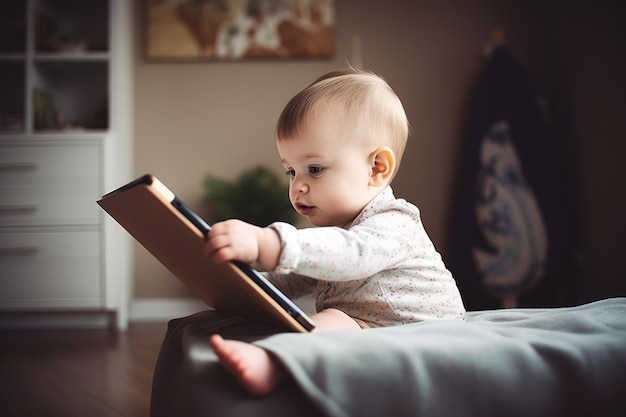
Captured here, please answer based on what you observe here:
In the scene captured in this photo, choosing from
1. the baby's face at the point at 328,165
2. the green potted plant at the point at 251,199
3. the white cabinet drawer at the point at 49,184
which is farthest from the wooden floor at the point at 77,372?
the green potted plant at the point at 251,199

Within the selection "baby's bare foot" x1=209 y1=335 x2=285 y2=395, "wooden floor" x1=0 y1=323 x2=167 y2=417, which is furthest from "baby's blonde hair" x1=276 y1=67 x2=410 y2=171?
"wooden floor" x1=0 y1=323 x2=167 y2=417

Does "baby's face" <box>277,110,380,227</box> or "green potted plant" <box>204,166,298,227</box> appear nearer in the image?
"baby's face" <box>277,110,380,227</box>

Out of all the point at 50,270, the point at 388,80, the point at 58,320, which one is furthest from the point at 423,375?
the point at 388,80

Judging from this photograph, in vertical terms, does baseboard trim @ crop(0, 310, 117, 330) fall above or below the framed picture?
below

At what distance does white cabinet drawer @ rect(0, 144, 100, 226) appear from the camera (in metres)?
2.68

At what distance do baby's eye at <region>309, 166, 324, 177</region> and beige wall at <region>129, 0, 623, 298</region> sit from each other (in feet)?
8.01

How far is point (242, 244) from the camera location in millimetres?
729

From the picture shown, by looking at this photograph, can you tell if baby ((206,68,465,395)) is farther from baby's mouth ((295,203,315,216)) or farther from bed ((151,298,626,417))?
bed ((151,298,626,417))

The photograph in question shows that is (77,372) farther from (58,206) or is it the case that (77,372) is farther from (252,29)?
(252,29)

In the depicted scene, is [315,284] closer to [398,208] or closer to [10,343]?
[398,208]

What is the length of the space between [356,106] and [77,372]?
1258 mm

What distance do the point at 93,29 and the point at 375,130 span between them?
111 inches

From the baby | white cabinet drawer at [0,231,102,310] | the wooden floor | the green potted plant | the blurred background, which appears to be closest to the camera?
the baby

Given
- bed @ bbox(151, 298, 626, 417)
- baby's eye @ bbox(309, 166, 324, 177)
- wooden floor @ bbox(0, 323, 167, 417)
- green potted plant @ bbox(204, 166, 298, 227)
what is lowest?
wooden floor @ bbox(0, 323, 167, 417)
